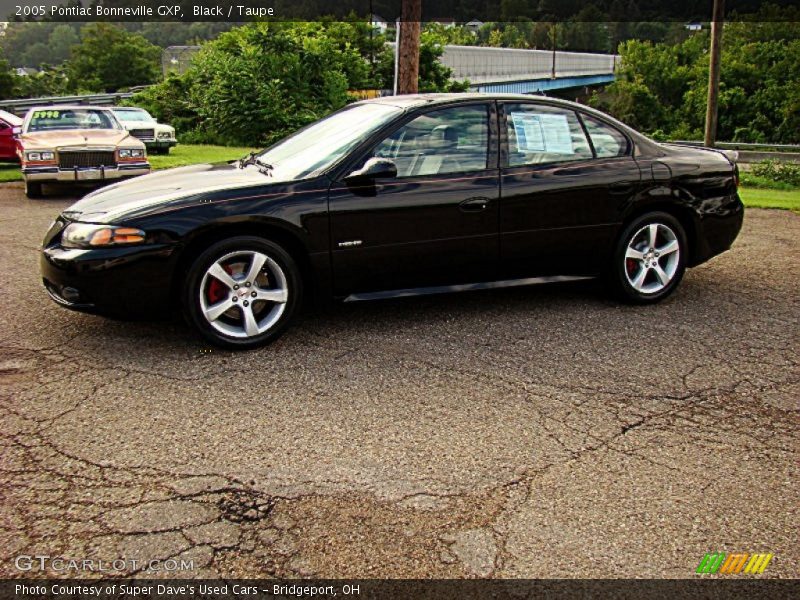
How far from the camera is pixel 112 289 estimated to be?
4.84m

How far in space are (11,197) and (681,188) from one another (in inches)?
411

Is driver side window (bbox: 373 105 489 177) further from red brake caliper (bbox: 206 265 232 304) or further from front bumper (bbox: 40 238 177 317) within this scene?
front bumper (bbox: 40 238 177 317)

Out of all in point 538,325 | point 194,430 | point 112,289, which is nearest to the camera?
point 194,430

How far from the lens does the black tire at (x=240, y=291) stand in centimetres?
491

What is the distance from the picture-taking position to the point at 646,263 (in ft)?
20.1

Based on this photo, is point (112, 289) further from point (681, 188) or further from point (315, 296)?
point (681, 188)

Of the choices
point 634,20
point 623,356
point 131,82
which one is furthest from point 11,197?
point 634,20

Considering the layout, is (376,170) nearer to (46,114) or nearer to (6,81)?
(46,114)

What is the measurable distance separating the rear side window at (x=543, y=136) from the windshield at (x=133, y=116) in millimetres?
20001

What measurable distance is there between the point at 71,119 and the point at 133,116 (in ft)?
36.3

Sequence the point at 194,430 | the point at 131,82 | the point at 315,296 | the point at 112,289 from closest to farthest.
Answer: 1. the point at 194,430
2. the point at 112,289
3. the point at 315,296
4. the point at 131,82

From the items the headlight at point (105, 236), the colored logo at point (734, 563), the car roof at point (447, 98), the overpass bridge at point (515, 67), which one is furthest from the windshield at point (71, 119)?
the overpass bridge at point (515, 67)
